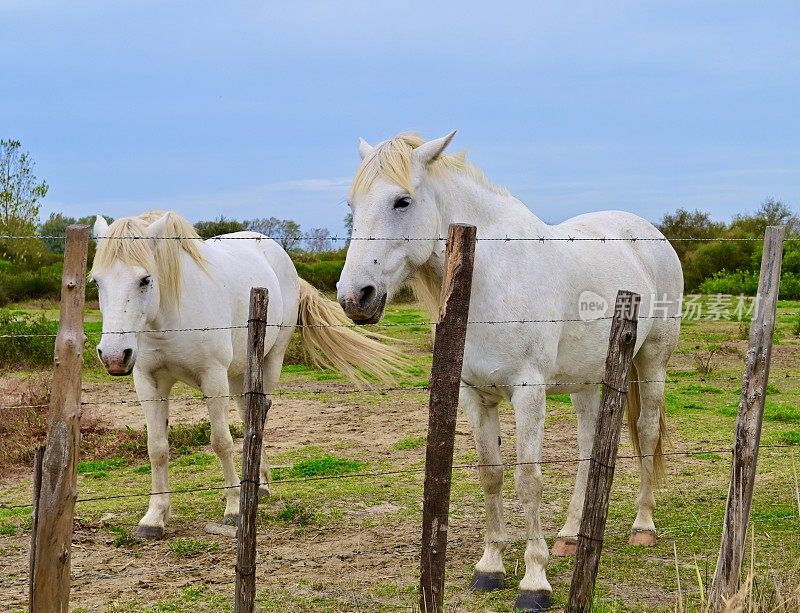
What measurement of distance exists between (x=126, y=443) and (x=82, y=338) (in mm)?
5568

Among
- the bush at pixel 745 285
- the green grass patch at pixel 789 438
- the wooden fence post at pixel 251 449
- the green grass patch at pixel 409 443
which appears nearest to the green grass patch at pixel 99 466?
the green grass patch at pixel 409 443

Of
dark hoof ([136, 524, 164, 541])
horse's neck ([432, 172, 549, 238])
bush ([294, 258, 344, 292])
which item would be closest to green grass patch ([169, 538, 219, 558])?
dark hoof ([136, 524, 164, 541])

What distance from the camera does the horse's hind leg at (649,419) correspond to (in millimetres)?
5980

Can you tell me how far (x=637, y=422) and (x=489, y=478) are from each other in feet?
5.33

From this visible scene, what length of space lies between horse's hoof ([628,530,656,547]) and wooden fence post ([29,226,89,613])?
3524mm

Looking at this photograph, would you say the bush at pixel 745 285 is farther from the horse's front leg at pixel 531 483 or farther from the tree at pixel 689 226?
the horse's front leg at pixel 531 483

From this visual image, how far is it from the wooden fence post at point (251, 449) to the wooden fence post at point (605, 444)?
139 centimetres

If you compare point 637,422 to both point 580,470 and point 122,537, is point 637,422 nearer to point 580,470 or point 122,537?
point 580,470

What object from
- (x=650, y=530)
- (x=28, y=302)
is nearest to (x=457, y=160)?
(x=650, y=530)

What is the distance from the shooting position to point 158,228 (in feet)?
19.7

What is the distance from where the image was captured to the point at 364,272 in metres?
4.32

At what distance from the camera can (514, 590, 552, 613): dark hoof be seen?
4.66m

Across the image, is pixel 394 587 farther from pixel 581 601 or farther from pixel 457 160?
pixel 457 160

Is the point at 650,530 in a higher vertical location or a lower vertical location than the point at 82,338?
lower
